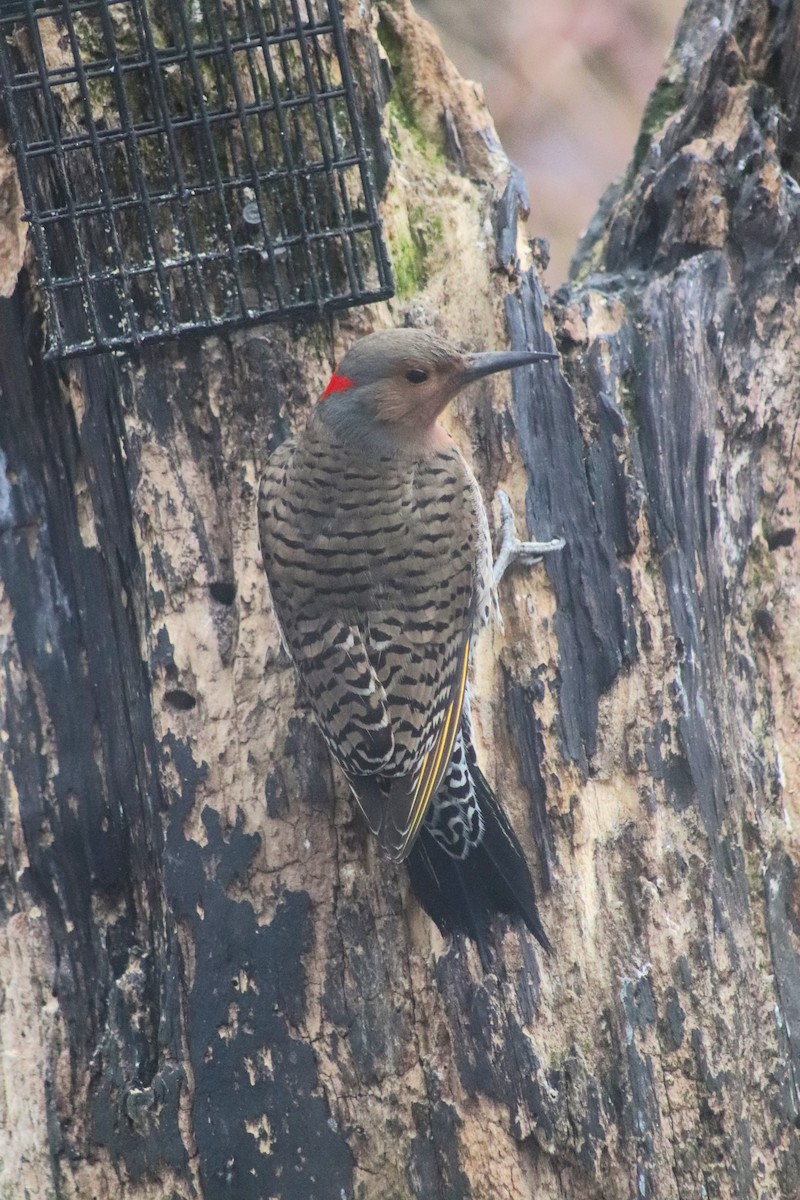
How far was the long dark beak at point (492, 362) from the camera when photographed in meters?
3.26

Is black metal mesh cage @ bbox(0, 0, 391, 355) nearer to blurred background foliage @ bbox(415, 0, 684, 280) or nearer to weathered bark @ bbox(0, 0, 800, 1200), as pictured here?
weathered bark @ bbox(0, 0, 800, 1200)

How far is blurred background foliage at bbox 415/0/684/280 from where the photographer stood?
4969 millimetres

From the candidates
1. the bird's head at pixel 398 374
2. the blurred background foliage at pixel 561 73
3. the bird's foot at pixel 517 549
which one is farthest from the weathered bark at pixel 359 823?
the blurred background foliage at pixel 561 73

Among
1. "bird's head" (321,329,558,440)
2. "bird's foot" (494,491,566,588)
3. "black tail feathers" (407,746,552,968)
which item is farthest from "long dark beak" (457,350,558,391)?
"black tail feathers" (407,746,552,968)

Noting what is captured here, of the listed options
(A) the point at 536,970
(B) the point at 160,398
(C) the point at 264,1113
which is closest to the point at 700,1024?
(A) the point at 536,970

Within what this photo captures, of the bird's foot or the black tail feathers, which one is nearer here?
the black tail feathers

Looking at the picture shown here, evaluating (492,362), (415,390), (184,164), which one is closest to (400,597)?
(415,390)

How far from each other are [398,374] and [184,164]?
29.8 inches

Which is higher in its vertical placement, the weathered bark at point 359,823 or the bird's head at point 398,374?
the bird's head at point 398,374

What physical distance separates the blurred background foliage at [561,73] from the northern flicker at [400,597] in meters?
1.78

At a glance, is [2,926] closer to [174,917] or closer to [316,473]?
[174,917]

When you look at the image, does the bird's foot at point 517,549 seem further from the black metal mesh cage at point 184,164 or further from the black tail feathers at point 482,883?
the black metal mesh cage at point 184,164

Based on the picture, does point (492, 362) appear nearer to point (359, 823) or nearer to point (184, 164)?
point (184, 164)

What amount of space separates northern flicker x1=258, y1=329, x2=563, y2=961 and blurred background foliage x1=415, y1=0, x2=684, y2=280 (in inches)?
69.9
